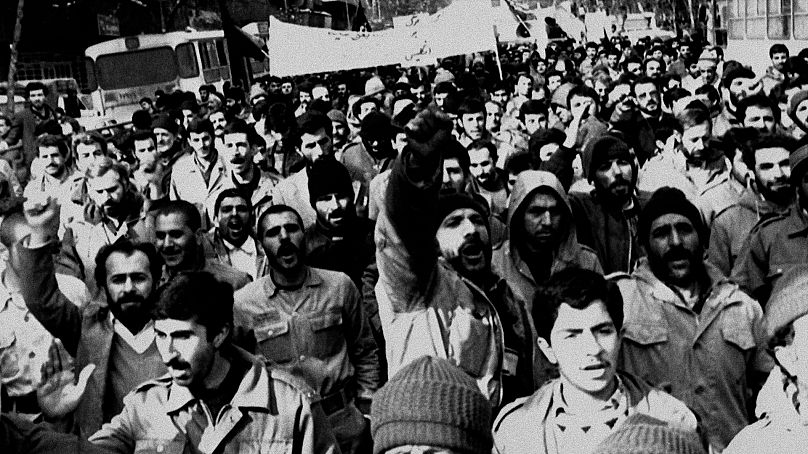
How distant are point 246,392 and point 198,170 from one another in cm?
607

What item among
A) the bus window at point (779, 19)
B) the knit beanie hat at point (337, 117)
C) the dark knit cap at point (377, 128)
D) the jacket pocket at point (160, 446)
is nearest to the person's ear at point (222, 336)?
the jacket pocket at point (160, 446)

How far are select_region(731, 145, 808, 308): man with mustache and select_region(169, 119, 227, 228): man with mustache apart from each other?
4240mm

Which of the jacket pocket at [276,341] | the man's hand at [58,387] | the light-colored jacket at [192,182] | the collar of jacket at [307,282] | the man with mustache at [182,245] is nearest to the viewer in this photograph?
the man's hand at [58,387]

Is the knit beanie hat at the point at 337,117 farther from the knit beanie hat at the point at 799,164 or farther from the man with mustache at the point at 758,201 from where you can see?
Answer: the knit beanie hat at the point at 799,164

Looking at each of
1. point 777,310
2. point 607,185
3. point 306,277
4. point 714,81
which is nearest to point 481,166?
point 607,185

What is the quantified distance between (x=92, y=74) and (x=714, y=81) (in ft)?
51.4

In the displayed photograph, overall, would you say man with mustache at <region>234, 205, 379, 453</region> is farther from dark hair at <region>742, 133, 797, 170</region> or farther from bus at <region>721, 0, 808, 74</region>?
bus at <region>721, 0, 808, 74</region>

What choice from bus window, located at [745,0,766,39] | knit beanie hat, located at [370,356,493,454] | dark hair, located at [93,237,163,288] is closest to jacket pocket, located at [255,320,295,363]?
dark hair, located at [93,237,163,288]

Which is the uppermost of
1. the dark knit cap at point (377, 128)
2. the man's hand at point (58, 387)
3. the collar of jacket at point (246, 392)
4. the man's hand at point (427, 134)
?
the man's hand at point (427, 134)

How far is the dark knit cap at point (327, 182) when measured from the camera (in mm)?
6734

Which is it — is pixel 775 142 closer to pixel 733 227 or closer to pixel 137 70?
pixel 733 227

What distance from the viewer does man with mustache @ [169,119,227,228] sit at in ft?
31.0

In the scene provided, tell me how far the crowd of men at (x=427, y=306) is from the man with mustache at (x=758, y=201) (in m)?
0.01

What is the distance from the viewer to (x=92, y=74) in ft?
90.6
